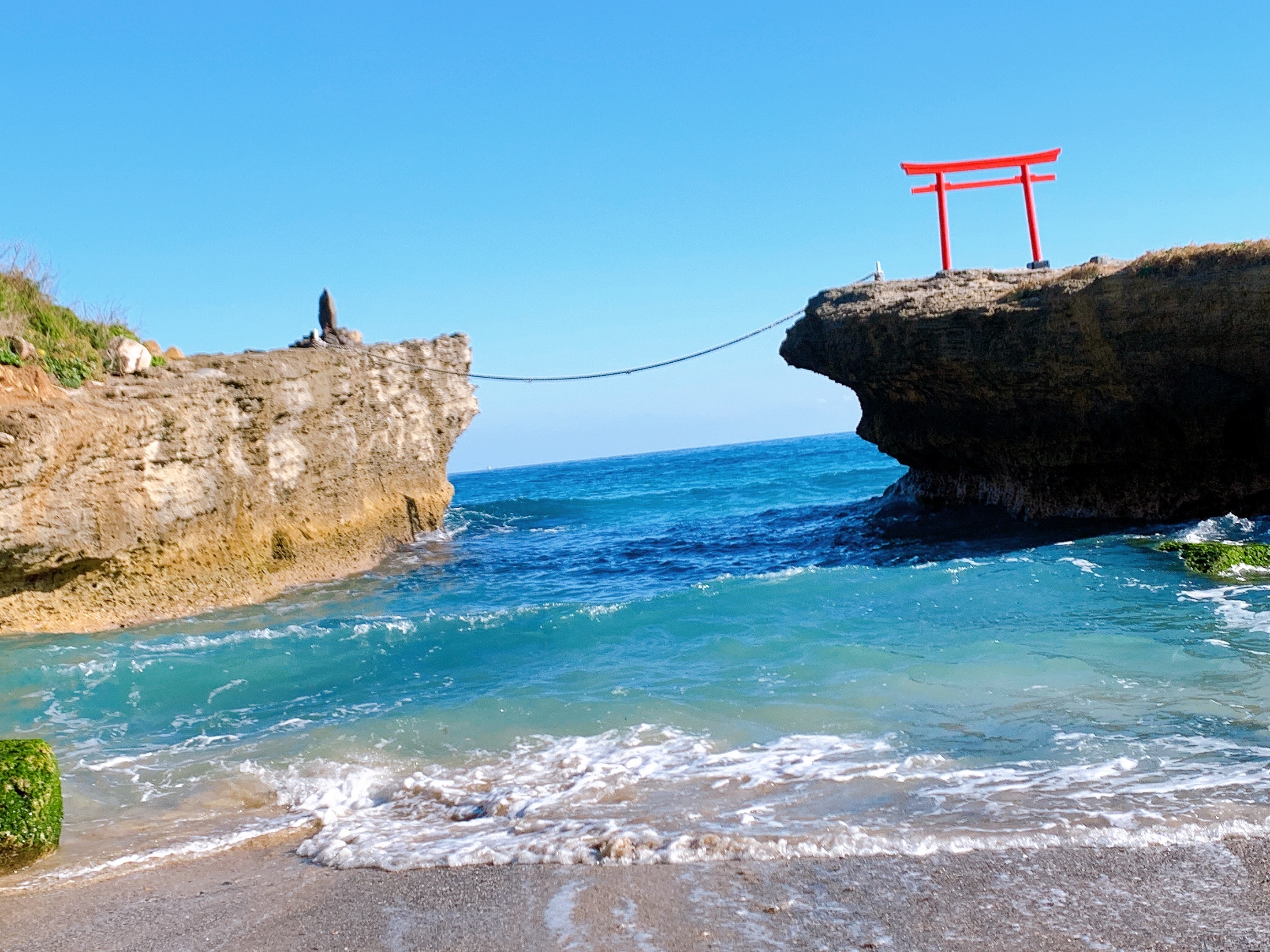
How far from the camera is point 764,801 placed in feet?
16.4

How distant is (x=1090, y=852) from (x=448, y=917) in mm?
2729

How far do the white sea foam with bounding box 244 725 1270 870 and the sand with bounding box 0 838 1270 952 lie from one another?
0.16 metres

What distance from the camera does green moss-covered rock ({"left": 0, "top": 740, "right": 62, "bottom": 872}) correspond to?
4.62 metres

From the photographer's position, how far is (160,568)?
11.9m

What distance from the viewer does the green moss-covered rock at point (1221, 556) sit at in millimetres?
10289

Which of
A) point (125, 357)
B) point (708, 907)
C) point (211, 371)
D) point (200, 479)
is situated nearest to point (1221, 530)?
point (708, 907)

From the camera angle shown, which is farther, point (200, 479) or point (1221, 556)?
point (200, 479)

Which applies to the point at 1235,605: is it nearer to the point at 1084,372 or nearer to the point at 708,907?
the point at 1084,372

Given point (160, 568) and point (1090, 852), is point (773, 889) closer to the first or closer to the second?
point (1090, 852)

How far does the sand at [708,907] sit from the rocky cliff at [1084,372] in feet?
34.1

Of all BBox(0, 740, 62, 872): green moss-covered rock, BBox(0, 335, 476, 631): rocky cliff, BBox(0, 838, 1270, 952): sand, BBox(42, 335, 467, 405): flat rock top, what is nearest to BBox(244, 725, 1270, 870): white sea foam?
BBox(0, 838, 1270, 952): sand

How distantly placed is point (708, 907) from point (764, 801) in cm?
129

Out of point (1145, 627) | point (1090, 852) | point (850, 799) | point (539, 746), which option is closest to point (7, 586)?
point (539, 746)

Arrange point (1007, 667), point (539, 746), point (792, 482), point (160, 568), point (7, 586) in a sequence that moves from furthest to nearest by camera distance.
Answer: point (792, 482), point (160, 568), point (7, 586), point (1007, 667), point (539, 746)
